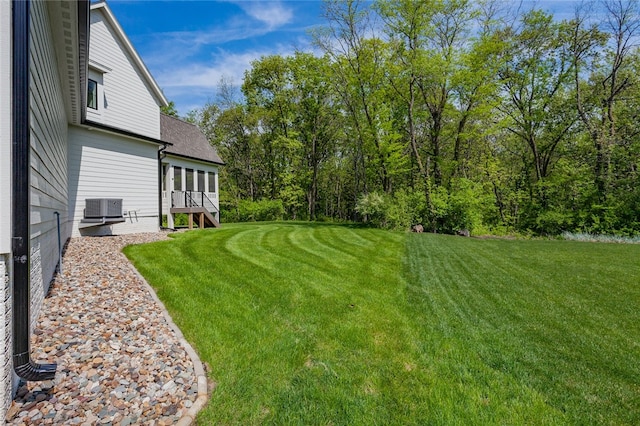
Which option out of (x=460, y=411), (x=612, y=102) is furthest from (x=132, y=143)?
(x=612, y=102)

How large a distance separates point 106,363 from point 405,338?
2976 mm

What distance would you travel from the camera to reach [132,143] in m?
10.5

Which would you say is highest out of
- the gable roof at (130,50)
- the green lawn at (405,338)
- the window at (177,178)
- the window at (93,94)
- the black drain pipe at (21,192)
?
Answer: the gable roof at (130,50)

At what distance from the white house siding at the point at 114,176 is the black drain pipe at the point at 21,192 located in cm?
794

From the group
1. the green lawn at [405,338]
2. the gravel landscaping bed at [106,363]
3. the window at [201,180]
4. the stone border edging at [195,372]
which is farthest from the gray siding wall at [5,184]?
the window at [201,180]

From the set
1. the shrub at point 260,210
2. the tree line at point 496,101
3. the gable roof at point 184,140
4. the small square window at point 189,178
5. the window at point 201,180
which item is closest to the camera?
the gable roof at point 184,140

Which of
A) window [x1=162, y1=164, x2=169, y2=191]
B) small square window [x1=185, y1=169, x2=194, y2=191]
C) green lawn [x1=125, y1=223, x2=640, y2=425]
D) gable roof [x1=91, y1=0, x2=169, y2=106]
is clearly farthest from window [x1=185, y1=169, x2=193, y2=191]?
green lawn [x1=125, y1=223, x2=640, y2=425]

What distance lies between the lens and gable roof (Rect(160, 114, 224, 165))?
14.6m

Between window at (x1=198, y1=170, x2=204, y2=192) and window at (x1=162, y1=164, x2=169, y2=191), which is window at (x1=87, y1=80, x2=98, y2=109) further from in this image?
window at (x1=198, y1=170, x2=204, y2=192)

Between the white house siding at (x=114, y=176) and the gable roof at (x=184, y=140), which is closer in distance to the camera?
the white house siding at (x=114, y=176)

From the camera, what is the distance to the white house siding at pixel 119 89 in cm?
950

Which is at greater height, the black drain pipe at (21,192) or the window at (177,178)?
the window at (177,178)

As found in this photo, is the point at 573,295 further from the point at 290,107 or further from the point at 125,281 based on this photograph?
the point at 290,107

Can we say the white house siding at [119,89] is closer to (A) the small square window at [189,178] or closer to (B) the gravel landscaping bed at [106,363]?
(A) the small square window at [189,178]
